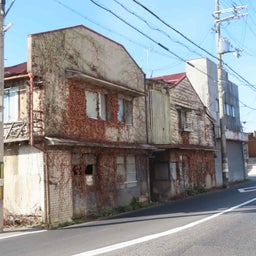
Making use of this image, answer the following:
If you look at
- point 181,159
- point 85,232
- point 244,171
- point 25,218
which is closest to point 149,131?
point 181,159

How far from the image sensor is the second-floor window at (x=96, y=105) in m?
17.6

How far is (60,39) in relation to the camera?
1622cm

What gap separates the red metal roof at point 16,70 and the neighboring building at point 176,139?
815 cm

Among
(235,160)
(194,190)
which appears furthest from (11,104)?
(235,160)

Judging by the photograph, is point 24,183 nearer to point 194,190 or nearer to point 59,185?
point 59,185

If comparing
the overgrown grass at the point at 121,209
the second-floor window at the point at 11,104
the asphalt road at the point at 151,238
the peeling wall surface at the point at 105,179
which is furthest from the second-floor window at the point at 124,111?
the asphalt road at the point at 151,238

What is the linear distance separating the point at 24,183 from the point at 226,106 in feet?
84.9

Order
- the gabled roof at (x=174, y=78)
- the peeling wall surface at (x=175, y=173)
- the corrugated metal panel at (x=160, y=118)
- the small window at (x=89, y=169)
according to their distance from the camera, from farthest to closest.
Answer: the gabled roof at (x=174, y=78), the peeling wall surface at (x=175, y=173), the corrugated metal panel at (x=160, y=118), the small window at (x=89, y=169)

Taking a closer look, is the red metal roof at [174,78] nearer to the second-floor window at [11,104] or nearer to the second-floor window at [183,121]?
the second-floor window at [183,121]

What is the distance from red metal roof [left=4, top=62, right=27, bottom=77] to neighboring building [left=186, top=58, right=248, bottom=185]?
16.3 m

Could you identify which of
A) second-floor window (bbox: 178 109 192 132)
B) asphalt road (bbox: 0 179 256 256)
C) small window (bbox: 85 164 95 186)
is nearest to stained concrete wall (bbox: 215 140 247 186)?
second-floor window (bbox: 178 109 192 132)

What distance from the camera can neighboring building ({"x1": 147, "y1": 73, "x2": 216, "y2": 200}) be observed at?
910 inches

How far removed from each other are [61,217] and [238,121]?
28.7 meters

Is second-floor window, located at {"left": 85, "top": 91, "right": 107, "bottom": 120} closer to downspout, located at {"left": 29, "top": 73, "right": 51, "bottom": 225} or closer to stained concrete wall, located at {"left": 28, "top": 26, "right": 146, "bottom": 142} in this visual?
stained concrete wall, located at {"left": 28, "top": 26, "right": 146, "bottom": 142}
